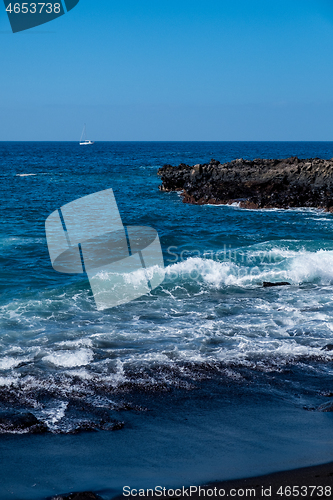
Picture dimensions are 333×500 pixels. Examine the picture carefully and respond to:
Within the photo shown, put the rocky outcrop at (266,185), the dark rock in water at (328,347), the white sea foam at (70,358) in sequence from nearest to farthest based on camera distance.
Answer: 1. the white sea foam at (70,358)
2. the dark rock in water at (328,347)
3. the rocky outcrop at (266,185)

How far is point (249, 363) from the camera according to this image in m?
7.59

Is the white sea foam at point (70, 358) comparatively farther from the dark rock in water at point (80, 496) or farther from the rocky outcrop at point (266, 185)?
the rocky outcrop at point (266, 185)

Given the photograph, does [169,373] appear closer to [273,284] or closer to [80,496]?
[80,496]

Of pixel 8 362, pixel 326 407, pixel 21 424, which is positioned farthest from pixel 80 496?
pixel 8 362

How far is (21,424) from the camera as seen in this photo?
5.77 meters

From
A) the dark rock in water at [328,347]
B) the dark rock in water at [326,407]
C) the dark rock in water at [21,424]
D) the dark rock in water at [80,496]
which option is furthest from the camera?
the dark rock in water at [328,347]

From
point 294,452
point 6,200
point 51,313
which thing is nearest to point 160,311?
point 51,313

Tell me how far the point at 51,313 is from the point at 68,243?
7.38 metres

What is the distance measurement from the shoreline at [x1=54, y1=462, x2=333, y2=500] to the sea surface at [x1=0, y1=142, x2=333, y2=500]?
0.13m

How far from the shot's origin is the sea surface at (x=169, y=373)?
5.11 meters

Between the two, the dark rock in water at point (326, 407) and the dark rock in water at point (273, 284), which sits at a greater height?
the dark rock in water at point (273, 284)

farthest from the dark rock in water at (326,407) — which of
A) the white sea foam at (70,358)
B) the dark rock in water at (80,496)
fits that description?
the white sea foam at (70,358)

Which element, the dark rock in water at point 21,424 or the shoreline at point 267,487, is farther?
the dark rock in water at point 21,424

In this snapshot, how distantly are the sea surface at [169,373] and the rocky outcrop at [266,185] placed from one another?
11.8m
